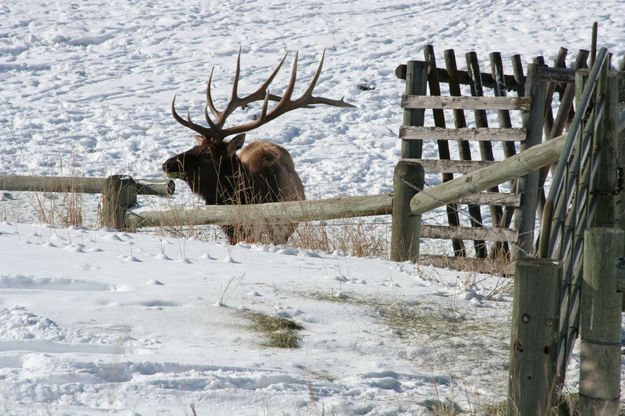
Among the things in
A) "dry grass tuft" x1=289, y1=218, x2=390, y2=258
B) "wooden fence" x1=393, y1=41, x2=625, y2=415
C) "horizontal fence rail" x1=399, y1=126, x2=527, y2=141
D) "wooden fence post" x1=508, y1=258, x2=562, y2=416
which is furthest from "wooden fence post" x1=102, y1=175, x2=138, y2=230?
"wooden fence post" x1=508, y1=258, x2=562, y2=416

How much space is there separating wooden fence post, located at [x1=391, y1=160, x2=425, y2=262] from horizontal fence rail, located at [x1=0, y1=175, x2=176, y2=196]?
115 inches

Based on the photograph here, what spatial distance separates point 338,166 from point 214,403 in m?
11.5

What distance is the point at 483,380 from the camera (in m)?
4.08

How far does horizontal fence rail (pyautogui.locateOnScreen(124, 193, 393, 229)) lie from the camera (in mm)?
7305

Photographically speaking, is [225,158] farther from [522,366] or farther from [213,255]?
[522,366]

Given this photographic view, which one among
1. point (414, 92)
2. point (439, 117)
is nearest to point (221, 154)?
point (414, 92)

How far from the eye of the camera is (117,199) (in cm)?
861

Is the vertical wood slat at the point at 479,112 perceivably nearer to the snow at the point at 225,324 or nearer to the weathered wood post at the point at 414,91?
the weathered wood post at the point at 414,91

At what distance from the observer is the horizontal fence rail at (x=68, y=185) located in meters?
8.82

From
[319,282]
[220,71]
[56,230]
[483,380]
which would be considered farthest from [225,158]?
[220,71]

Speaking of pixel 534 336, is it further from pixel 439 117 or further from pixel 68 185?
pixel 439 117

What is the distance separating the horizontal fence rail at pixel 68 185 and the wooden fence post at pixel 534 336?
614 cm

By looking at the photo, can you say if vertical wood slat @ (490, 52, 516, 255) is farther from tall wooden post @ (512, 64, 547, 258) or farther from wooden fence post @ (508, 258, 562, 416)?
wooden fence post @ (508, 258, 562, 416)

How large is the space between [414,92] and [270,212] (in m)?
2.33
